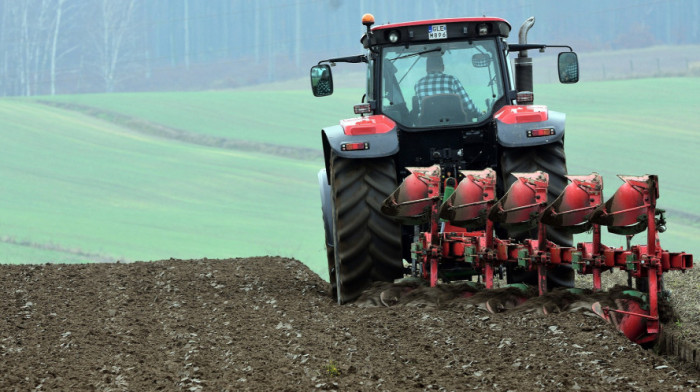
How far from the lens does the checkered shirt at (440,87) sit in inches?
373

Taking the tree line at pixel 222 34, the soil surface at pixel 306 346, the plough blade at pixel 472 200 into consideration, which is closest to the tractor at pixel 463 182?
the plough blade at pixel 472 200

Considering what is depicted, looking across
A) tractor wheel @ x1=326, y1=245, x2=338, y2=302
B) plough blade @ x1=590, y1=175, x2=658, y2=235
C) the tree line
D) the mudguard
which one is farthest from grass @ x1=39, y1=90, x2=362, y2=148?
plough blade @ x1=590, y1=175, x2=658, y2=235

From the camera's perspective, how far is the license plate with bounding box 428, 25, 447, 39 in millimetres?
A: 9477

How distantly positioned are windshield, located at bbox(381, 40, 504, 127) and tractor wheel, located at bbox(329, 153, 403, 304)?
82cm

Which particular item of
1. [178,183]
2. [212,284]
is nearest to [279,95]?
[178,183]

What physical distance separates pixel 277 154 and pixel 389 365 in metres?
31.3

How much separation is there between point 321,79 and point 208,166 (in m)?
22.8

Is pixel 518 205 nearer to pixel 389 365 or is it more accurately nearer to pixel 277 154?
pixel 389 365

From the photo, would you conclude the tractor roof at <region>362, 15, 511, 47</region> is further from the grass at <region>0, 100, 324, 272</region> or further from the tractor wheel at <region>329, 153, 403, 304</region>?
the grass at <region>0, 100, 324, 272</region>

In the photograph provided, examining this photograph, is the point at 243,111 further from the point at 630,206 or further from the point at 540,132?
the point at 630,206

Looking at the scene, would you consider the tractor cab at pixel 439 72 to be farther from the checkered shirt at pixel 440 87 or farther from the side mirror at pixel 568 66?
the side mirror at pixel 568 66

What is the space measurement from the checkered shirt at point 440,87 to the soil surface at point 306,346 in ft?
6.07

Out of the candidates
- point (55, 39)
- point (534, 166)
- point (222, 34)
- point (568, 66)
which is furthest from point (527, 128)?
A: point (222, 34)

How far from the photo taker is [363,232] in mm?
8836
